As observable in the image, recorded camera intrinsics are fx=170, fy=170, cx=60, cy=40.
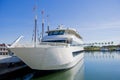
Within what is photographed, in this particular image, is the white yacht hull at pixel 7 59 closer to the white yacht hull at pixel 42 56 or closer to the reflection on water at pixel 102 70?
the white yacht hull at pixel 42 56

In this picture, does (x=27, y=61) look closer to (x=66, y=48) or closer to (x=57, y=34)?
(x=66, y=48)

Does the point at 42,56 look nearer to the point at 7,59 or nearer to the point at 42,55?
the point at 42,55

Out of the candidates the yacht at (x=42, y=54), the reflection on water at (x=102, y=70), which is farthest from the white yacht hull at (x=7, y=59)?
the reflection on water at (x=102, y=70)

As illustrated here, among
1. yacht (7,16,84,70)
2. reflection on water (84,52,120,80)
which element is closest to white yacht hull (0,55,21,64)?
yacht (7,16,84,70)

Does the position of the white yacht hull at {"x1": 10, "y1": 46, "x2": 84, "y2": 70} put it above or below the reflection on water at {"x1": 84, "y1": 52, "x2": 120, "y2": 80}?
above

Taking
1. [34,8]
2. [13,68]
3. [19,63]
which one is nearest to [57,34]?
[34,8]

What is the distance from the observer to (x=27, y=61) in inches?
564

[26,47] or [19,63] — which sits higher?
[26,47]

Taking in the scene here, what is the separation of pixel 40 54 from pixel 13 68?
3891 millimetres

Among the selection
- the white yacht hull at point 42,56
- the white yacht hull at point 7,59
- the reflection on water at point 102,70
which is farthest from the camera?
the reflection on water at point 102,70

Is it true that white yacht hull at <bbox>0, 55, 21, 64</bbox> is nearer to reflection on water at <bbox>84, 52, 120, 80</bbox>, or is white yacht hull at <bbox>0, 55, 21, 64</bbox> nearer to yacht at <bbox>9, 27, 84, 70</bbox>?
yacht at <bbox>9, 27, 84, 70</bbox>

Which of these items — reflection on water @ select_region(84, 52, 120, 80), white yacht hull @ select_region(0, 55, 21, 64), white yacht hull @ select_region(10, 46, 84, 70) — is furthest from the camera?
reflection on water @ select_region(84, 52, 120, 80)

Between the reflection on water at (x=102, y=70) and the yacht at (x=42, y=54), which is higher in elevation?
the yacht at (x=42, y=54)

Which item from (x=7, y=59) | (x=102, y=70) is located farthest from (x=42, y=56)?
(x=102, y=70)
